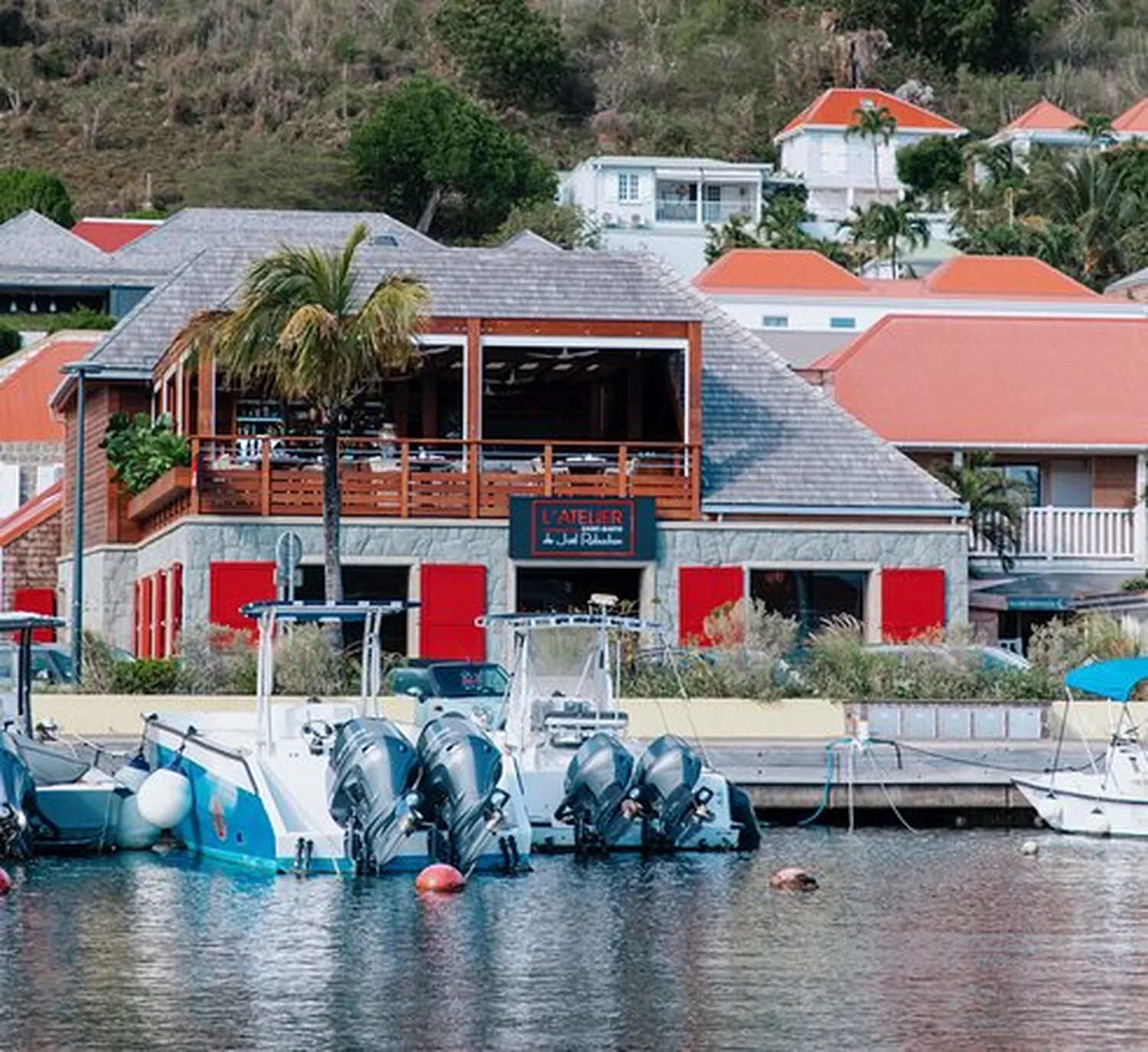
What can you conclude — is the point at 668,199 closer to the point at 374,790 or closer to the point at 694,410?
the point at 694,410

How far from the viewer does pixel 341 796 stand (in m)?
33.6

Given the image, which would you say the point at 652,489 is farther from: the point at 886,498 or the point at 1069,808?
the point at 1069,808

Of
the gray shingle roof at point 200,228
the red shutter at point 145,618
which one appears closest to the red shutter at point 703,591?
the red shutter at point 145,618

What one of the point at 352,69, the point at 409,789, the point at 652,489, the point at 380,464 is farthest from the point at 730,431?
the point at 352,69

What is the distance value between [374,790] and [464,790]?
3.27 ft

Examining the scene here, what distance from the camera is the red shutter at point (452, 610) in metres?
49.6

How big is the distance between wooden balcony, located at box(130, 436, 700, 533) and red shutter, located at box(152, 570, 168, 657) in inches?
63.5

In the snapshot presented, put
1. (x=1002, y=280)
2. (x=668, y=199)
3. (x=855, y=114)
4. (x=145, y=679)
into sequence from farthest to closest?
(x=855, y=114) → (x=668, y=199) → (x=1002, y=280) → (x=145, y=679)

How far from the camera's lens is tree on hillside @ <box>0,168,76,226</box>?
135250mm

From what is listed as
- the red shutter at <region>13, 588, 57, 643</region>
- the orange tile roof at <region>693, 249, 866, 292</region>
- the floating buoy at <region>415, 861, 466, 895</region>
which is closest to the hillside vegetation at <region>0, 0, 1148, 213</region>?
the orange tile roof at <region>693, 249, 866, 292</region>

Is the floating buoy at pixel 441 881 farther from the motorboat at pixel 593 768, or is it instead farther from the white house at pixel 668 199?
the white house at pixel 668 199

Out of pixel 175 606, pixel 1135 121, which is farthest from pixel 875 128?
pixel 175 606

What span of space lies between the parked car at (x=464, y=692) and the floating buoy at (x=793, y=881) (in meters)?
5.74

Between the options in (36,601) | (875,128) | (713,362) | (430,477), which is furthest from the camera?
(875,128)
